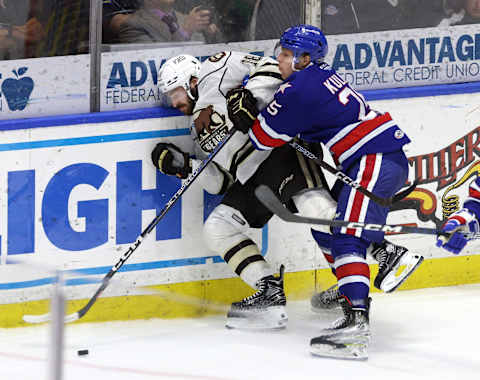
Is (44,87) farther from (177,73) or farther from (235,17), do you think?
(235,17)

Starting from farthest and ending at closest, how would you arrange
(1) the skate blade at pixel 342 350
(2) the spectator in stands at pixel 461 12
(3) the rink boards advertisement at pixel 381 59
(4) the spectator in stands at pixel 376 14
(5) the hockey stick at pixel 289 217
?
(2) the spectator in stands at pixel 461 12 → (4) the spectator in stands at pixel 376 14 → (3) the rink boards advertisement at pixel 381 59 → (1) the skate blade at pixel 342 350 → (5) the hockey stick at pixel 289 217

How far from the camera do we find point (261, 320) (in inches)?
189

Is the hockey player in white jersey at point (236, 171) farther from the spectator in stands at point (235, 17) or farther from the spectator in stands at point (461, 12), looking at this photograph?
the spectator in stands at point (461, 12)

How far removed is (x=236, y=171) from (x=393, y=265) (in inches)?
30.2

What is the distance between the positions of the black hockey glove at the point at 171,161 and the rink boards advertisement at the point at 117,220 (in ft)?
0.19

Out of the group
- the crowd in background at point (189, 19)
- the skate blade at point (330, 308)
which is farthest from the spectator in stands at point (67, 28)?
the skate blade at point (330, 308)

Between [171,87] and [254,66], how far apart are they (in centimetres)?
36

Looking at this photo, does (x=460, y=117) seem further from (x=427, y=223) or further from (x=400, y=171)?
(x=400, y=171)

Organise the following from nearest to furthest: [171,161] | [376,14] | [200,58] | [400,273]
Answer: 1. [400,273]
2. [171,161]
3. [200,58]
4. [376,14]

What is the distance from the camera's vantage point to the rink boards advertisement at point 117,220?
459 centimetres

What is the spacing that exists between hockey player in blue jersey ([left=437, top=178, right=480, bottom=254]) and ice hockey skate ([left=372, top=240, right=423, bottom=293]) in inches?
15.2

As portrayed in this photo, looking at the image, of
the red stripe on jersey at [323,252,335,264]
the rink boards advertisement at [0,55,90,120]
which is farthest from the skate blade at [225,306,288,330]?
the rink boards advertisement at [0,55,90,120]

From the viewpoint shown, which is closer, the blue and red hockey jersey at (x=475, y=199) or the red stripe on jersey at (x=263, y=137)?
the blue and red hockey jersey at (x=475, y=199)

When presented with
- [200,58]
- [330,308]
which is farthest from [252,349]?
[200,58]
